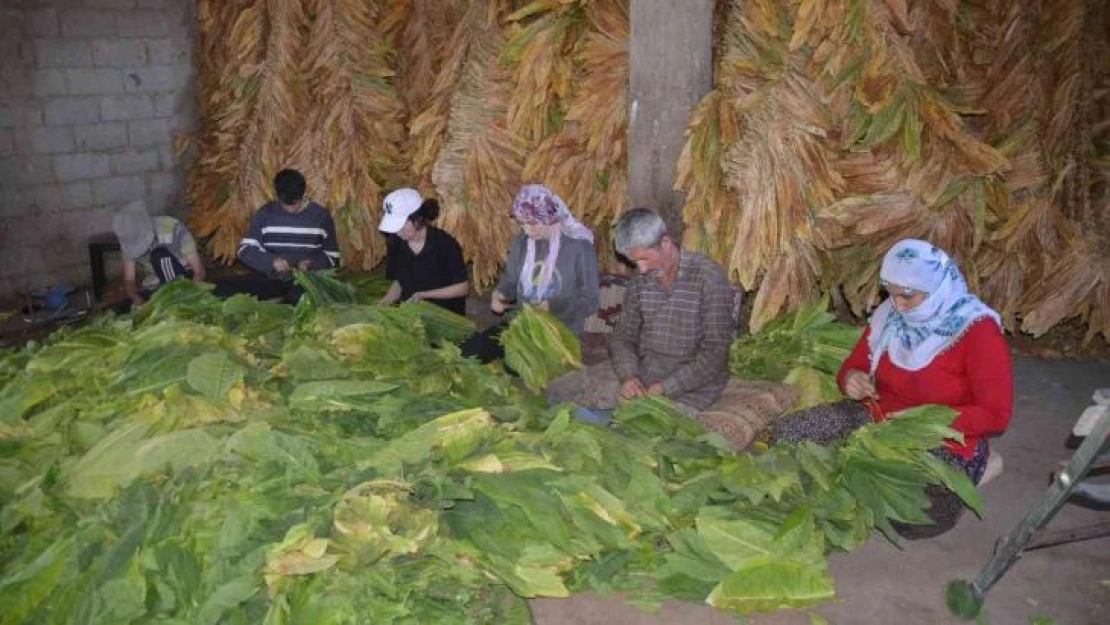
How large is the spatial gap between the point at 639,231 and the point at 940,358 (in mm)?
1391

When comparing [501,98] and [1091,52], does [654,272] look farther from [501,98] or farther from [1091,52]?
[1091,52]

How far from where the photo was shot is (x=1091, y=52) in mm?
6078

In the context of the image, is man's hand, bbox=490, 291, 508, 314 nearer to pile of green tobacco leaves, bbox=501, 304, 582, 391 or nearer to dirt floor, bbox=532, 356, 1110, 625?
pile of green tobacco leaves, bbox=501, 304, 582, 391

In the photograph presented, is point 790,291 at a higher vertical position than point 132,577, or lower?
higher

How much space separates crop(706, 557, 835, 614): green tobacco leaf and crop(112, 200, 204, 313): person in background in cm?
446

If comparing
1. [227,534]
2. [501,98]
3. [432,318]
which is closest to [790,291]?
[432,318]

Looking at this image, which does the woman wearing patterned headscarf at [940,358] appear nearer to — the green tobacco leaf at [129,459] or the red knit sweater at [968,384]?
the red knit sweater at [968,384]

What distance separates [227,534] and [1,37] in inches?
235

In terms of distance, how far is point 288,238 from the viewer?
6.45 m

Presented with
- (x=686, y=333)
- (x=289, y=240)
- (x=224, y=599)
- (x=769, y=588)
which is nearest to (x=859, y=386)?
(x=686, y=333)

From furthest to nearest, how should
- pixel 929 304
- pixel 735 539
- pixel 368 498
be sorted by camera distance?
pixel 929 304 < pixel 735 539 < pixel 368 498

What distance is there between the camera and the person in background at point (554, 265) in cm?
528

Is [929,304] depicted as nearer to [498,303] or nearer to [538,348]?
[538,348]

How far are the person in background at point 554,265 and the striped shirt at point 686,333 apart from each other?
64 centimetres
